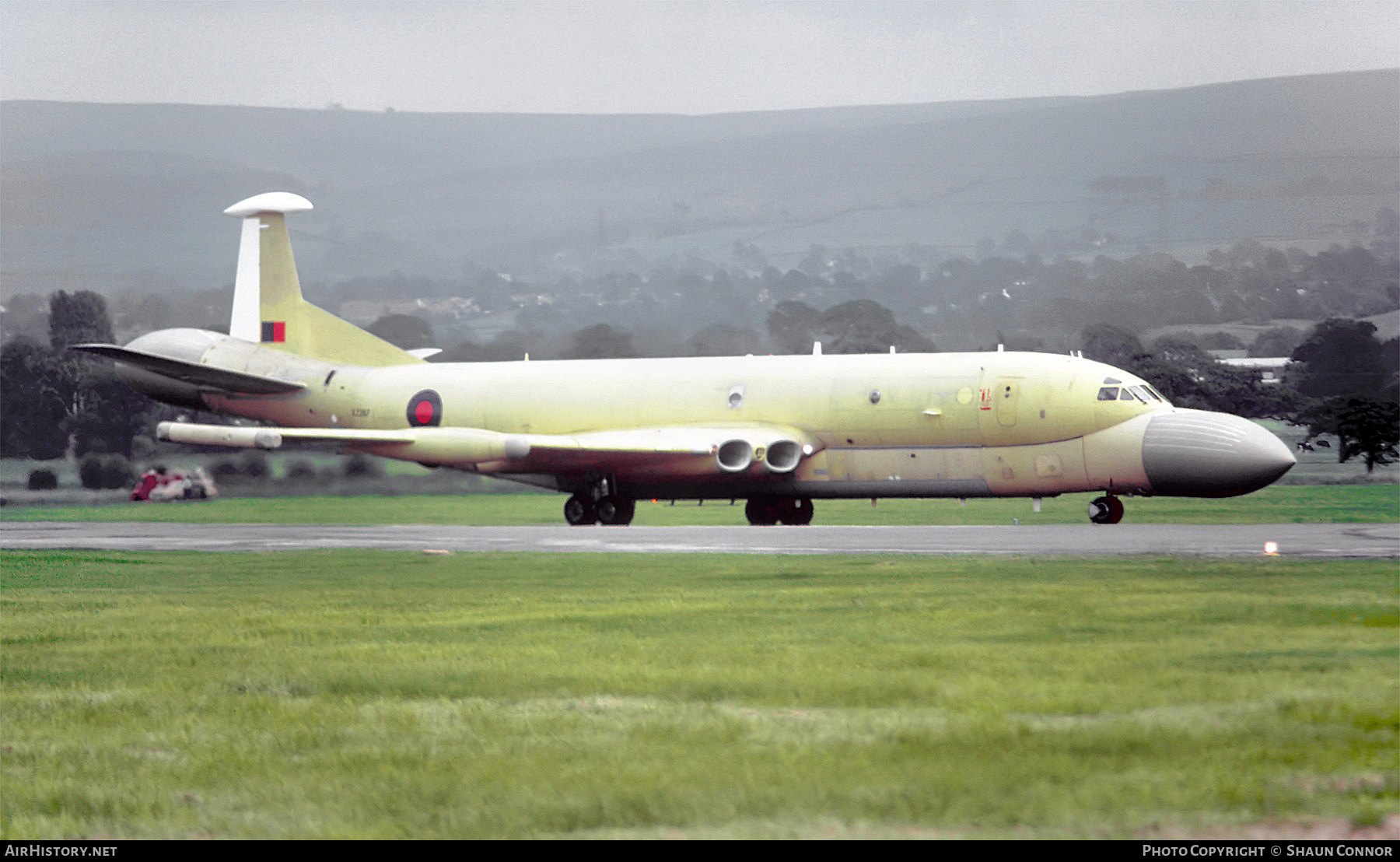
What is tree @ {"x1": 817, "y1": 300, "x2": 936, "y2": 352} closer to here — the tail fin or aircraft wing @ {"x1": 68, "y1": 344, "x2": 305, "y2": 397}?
the tail fin

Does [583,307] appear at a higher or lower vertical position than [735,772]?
higher

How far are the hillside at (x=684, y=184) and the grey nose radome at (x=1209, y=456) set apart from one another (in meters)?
37.2

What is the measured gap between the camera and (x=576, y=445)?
30.3 meters

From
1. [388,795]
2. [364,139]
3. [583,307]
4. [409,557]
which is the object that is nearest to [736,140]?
[364,139]

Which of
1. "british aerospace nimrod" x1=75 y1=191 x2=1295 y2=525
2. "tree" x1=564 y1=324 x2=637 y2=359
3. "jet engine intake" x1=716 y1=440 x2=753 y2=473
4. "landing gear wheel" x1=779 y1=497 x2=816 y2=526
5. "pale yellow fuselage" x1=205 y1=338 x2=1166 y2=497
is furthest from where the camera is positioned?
"tree" x1=564 y1=324 x2=637 y2=359

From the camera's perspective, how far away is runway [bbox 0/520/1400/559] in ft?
62.8

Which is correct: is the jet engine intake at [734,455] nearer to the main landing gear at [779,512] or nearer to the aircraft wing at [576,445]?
the aircraft wing at [576,445]

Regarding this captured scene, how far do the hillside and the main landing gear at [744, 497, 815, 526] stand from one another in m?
29.8

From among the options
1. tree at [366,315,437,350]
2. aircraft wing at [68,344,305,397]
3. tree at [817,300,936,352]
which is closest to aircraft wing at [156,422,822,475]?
aircraft wing at [68,344,305,397]

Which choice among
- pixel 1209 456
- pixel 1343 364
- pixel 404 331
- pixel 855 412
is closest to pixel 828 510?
pixel 855 412

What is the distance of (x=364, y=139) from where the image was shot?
90.4m
